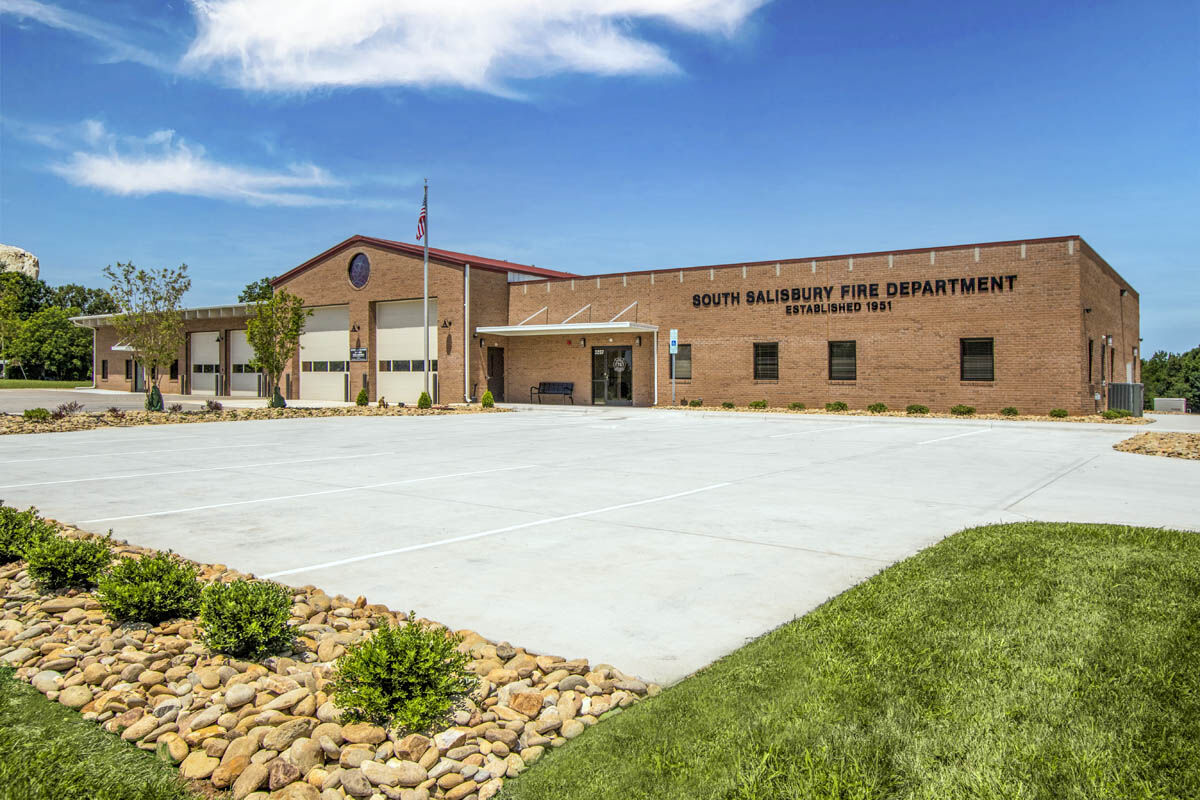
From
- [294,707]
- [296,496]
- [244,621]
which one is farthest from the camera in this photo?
[296,496]

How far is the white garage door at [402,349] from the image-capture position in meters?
38.4

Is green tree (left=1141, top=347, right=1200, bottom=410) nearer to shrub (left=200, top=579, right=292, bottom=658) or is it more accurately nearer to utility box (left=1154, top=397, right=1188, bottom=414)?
utility box (left=1154, top=397, right=1188, bottom=414)

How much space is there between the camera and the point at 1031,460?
43.3 feet

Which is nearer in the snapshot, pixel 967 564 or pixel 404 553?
pixel 967 564

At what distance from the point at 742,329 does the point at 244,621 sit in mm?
29145

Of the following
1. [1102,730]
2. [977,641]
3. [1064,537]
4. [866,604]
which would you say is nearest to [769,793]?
[1102,730]

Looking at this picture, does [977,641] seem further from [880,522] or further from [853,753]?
[880,522]

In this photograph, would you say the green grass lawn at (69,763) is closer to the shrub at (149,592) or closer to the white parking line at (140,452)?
the shrub at (149,592)

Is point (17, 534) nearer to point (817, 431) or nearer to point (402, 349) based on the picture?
point (817, 431)

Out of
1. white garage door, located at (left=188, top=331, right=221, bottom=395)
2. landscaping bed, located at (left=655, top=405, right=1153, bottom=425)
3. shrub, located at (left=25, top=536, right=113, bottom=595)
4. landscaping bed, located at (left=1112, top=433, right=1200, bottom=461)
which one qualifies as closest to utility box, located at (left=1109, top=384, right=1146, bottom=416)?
landscaping bed, located at (left=655, top=405, right=1153, bottom=425)

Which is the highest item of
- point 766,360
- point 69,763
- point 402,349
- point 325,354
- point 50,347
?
point 50,347

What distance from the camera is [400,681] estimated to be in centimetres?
343

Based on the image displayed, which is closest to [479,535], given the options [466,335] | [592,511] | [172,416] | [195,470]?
[592,511]

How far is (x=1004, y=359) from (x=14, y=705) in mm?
28762
